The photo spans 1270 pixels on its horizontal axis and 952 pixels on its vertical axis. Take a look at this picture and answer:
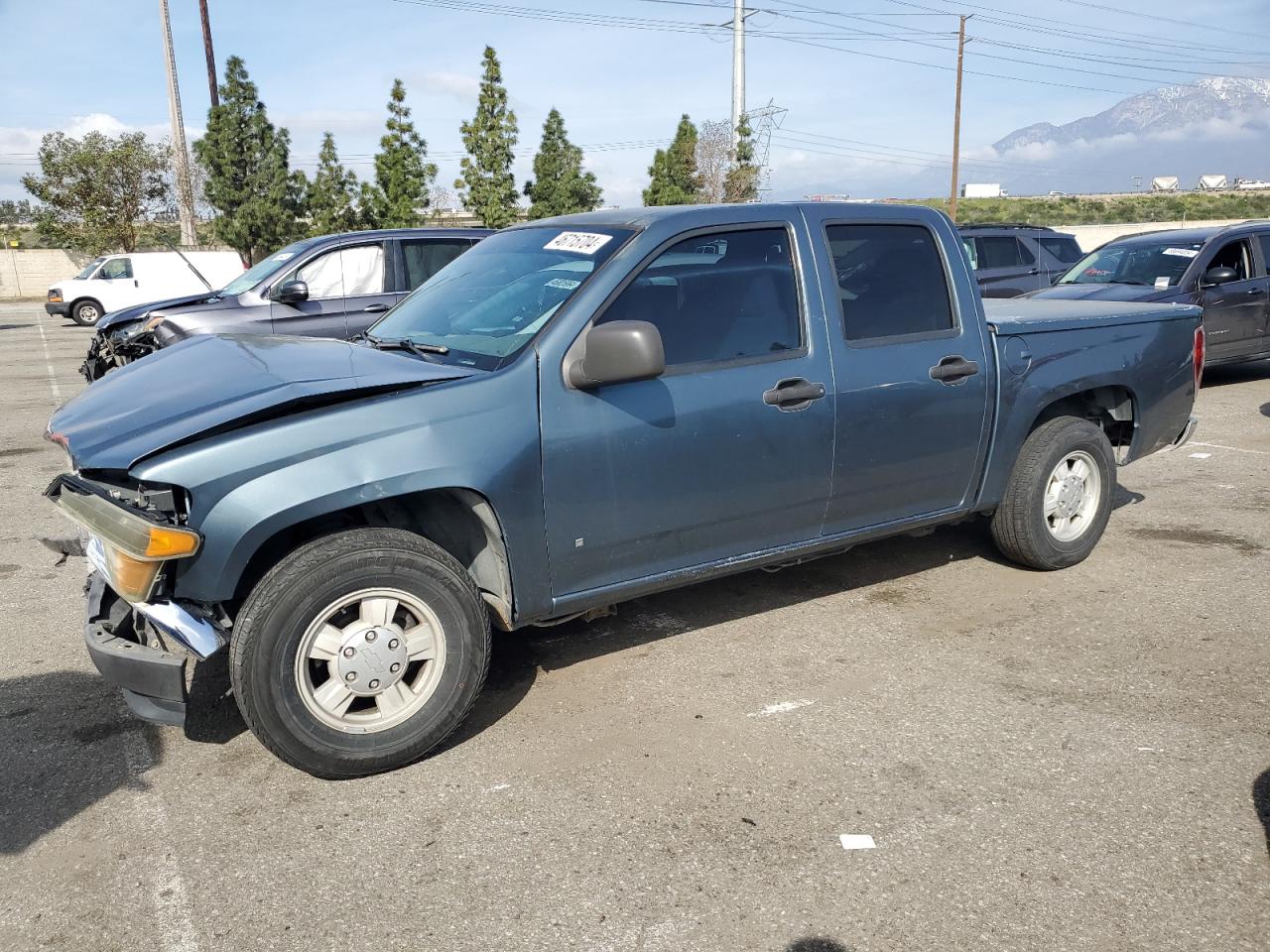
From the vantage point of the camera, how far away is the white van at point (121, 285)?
23.8 m

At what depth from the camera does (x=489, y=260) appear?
4.43 m

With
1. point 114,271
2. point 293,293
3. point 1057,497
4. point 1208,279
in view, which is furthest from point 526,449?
point 114,271

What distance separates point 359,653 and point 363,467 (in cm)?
60

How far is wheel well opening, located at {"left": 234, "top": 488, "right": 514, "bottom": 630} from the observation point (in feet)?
11.3

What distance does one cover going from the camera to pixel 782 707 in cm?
382

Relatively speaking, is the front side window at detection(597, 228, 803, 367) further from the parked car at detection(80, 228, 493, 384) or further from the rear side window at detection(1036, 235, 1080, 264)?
the rear side window at detection(1036, 235, 1080, 264)

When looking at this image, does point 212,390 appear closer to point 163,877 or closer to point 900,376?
point 163,877

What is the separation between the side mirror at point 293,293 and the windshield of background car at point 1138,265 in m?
7.95

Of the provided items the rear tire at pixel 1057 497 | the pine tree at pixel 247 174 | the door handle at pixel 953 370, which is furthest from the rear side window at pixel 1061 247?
the pine tree at pixel 247 174

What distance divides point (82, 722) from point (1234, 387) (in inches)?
464

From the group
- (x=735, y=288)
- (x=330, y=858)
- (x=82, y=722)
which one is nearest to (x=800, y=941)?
(x=330, y=858)

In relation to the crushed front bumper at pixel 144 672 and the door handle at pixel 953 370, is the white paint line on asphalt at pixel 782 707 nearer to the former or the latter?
the door handle at pixel 953 370

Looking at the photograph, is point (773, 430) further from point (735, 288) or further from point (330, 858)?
point (330, 858)

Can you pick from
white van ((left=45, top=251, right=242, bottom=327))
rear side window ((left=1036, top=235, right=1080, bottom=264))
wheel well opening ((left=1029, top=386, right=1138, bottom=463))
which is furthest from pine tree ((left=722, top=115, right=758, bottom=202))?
wheel well opening ((left=1029, top=386, right=1138, bottom=463))
